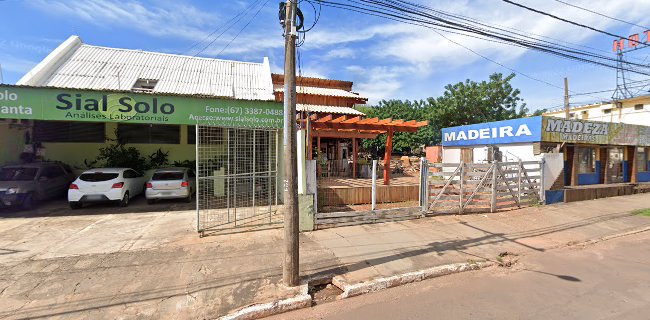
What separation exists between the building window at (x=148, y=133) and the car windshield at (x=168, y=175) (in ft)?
14.8

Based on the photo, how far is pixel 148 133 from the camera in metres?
14.0

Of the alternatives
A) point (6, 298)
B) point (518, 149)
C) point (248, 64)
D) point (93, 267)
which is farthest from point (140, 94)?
point (518, 149)

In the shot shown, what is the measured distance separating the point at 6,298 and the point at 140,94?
6594 mm

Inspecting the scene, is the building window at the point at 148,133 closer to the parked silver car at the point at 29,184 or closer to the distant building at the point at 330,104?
the parked silver car at the point at 29,184

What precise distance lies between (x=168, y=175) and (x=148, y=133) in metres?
5.17

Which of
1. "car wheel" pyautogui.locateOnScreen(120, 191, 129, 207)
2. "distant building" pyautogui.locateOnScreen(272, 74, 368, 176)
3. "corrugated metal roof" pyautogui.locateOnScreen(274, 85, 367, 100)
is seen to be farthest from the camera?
"corrugated metal roof" pyautogui.locateOnScreen(274, 85, 367, 100)

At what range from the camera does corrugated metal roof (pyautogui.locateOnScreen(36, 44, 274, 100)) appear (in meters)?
13.1

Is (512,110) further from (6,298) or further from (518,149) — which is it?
(6,298)

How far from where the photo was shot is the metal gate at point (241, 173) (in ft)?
27.9

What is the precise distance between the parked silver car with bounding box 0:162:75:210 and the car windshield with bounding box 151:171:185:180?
12.2 ft

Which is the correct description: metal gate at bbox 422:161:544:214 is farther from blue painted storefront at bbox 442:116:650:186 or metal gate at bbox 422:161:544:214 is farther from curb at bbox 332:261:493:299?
curb at bbox 332:261:493:299

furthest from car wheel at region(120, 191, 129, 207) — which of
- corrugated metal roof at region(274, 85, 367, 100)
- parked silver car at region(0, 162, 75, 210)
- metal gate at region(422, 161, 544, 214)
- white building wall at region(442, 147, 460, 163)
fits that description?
white building wall at region(442, 147, 460, 163)

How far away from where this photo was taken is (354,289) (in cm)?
427

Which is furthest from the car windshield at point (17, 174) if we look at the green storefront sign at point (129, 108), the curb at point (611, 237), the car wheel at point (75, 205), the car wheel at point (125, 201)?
the curb at point (611, 237)
